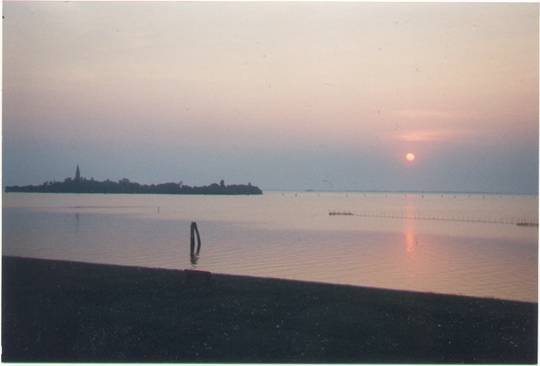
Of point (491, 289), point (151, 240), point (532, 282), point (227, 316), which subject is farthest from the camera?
point (151, 240)

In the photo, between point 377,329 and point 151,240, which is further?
point 151,240

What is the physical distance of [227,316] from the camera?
8.96 meters

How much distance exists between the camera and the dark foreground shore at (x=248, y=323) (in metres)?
7.43

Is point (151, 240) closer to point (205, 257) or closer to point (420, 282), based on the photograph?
point (205, 257)

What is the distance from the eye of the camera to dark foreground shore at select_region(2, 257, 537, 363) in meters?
7.43

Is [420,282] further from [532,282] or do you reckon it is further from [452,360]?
[452,360]

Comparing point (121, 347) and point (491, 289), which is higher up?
point (121, 347)

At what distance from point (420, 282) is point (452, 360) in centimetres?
1749

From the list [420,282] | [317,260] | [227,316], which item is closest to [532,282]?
[420,282]

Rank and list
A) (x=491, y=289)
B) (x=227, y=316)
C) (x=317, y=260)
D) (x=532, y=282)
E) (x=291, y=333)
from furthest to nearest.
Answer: (x=317, y=260)
(x=532, y=282)
(x=491, y=289)
(x=227, y=316)
(x=291, y=333)

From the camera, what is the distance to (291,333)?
8.16 metres

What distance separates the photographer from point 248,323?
8594 millimetres

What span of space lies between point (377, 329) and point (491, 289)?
1538 centimetres

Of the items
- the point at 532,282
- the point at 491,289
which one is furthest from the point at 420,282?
the point at 532,282
